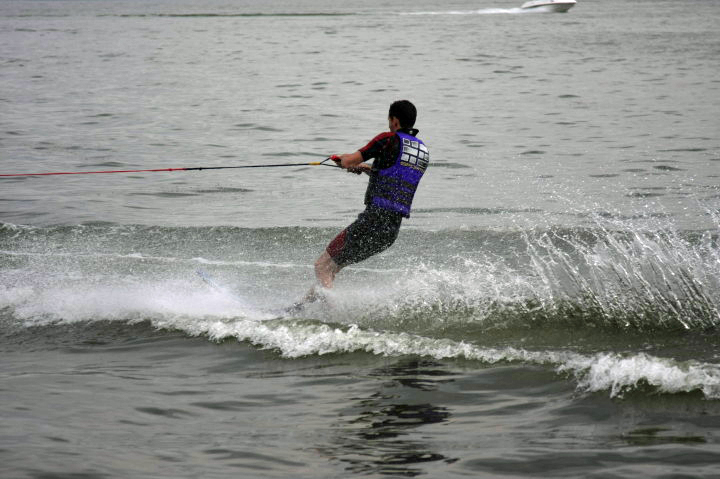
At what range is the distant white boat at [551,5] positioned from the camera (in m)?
77.3

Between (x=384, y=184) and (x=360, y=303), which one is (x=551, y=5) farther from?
(x=384, y=184)

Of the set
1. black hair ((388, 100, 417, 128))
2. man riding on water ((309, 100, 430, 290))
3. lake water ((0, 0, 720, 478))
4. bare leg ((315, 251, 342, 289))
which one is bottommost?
lake water ((0, 0, 720, 478))

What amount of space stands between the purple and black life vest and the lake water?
0.97 meters

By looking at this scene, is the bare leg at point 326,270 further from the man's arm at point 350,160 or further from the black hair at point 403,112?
the black hair at point 403,112

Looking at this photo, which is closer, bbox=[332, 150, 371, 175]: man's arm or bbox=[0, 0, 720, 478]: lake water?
bbox=[0, 0, 720, 478]: lake water

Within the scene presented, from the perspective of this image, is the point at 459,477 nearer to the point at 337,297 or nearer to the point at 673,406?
the point at 673,406

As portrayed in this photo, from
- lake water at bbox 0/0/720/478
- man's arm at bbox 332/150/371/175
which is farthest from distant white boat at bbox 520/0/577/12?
man's arm at bbox 332/150/371/175

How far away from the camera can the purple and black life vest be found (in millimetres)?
6949

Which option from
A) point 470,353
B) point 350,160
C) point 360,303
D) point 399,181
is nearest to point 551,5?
point 360,303

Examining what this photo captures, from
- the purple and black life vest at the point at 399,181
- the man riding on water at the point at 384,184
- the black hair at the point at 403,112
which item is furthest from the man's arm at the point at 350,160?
the black hair at the point at 403,112

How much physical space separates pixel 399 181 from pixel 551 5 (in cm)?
7653

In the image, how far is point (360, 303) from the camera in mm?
7918

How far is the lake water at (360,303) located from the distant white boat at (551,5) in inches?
2202

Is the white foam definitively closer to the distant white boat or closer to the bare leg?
the bare leg
